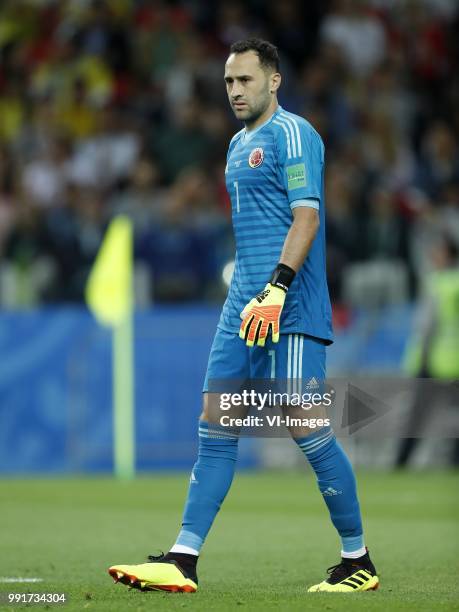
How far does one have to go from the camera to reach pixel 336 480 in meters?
6.06

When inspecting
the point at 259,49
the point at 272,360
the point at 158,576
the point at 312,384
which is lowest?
the point at 158,576

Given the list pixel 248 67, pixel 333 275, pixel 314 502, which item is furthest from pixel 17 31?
pixel 248 67

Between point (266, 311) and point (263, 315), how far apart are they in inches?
0.8

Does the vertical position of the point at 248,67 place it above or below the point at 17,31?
below

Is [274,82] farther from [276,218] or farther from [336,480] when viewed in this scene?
[336,480]

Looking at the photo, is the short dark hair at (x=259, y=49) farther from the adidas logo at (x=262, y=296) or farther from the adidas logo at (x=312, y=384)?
the adidas logo at (x=312, y=384)

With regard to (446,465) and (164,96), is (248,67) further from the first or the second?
(164,96)

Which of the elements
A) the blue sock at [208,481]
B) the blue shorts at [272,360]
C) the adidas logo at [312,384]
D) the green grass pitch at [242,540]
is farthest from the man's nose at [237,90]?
the green grass pitch at [242,540]

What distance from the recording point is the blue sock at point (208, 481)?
19.6 feet

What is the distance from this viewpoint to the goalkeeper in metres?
5.91

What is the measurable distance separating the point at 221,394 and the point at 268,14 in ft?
42.4

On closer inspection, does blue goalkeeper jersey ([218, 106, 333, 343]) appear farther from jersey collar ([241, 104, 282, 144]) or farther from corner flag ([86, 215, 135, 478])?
corner flag ([86, 215, 135, 478])

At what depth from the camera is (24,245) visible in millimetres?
15148

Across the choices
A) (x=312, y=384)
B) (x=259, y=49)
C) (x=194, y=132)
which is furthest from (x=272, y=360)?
(x=194, y=132)
